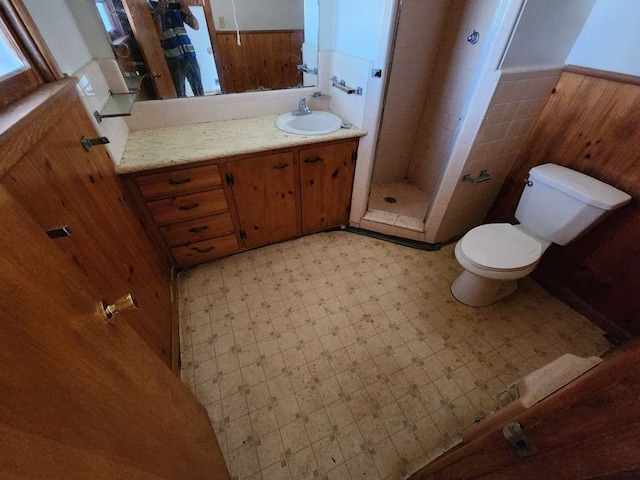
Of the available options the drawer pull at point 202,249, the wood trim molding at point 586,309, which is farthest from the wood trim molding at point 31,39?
the wood trim molding at point 586,309

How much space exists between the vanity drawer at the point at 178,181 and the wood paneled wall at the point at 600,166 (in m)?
1.96

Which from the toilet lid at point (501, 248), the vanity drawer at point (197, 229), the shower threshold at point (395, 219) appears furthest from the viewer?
the shower threshold at point (395, 219)

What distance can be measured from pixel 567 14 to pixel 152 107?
2257 millimetres

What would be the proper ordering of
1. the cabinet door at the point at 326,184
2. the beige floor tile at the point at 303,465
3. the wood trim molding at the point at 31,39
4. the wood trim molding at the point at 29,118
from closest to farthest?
the wood trim molding at the point at 29,118
the wood trim molding at the point at 31,39
the beige floor tile at the point at 303,465
the cabinet door at the point at 326,184

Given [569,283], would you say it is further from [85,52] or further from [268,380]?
[85,52]

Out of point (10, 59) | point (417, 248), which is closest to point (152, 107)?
point (10, 59)

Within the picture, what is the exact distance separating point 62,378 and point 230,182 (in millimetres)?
1379

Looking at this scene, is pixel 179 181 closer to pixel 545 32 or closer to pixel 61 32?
pixel 61 32

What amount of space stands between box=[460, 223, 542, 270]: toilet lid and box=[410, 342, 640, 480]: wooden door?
1.13 meters

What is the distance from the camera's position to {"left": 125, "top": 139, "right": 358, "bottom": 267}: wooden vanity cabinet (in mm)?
1528

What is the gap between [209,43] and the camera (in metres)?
1.64

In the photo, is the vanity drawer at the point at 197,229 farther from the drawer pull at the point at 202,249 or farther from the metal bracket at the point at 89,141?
the metal bracket at the point at 89,141

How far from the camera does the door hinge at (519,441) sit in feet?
1.44

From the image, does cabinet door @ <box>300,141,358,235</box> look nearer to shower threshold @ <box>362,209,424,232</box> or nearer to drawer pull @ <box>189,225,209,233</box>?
shower threshold @ <box>362,209,424,232</box>
